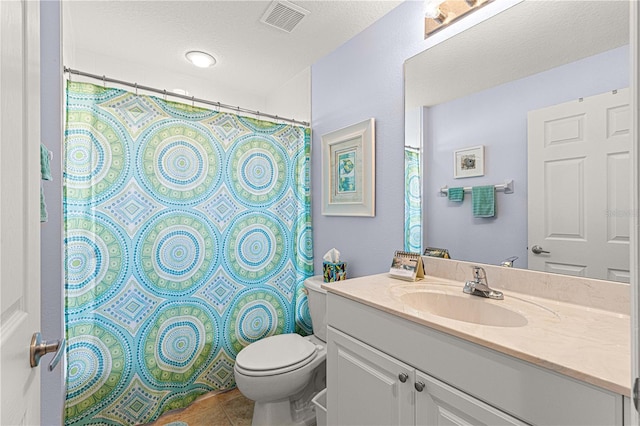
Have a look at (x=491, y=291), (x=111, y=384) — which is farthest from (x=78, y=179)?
(x=491, y=291)

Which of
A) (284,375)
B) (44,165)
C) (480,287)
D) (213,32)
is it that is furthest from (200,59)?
(480,287)

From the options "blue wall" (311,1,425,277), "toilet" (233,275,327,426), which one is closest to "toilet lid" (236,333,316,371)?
"toilet" (233,275,327,426)

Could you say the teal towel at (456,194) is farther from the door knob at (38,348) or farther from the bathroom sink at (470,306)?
the door knob at (38,348)

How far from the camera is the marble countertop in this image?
633mm

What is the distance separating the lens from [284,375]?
150 cm

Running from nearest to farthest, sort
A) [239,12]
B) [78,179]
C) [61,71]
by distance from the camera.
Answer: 1. [61,71]
2. [78,179]
3. [239,12]

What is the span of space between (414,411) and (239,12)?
2.05m

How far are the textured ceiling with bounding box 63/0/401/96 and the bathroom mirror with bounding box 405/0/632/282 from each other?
23.1 inches

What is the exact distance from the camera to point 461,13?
138cm

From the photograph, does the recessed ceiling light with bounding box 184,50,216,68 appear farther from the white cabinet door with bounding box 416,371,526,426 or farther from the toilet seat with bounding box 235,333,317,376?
the white cabinet door with bounding box 416,371,526,426

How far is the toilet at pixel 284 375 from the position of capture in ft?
4.89

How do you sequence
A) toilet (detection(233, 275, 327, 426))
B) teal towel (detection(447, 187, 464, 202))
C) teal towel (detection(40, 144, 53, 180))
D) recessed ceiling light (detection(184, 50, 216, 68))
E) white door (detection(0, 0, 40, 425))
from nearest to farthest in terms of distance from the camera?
white door (detection(0, 0, 40, 425)) → teal towel (detection(40, 144, 53, 180)) → teal towel (detection(447, 187, 464, 202)) → toilet (detection(233, 275, 327, 426)) → recessed ceiling light (detection(184, 50, 216, 68))

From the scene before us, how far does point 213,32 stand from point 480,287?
2038mm

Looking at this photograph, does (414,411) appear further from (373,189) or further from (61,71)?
(61,71)
